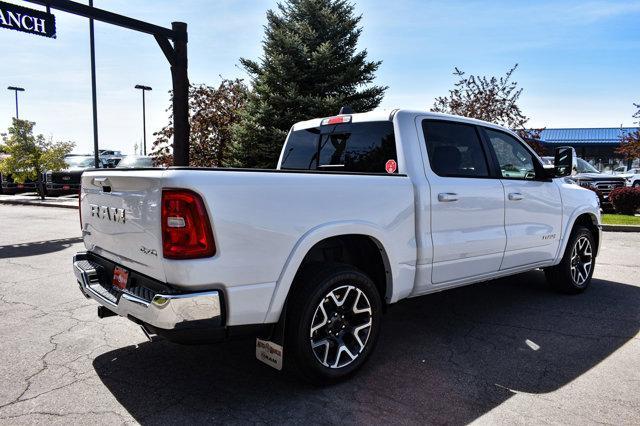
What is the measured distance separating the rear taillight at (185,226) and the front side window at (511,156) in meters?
3.12

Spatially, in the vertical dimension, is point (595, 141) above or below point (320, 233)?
above

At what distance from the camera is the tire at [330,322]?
3057mm

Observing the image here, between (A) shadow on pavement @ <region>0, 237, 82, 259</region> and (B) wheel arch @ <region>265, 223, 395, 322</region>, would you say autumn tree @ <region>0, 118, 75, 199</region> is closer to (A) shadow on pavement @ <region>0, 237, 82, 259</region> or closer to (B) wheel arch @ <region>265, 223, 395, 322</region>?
(A) shadow on pavement @ <region>0, 237, 82, 259</region>

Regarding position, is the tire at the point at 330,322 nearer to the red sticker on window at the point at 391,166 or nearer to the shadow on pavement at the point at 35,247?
the red sticker on window at the point at 391,166

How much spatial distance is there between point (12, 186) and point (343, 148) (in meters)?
25.7

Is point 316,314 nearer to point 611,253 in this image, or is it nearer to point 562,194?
point 562,194

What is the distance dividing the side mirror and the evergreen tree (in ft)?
31.3

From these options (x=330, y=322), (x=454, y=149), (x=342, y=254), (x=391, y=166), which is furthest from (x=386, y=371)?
(x=454, y=149)

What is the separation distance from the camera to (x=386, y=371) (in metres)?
3.54

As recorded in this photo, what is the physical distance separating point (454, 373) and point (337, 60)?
13.2m

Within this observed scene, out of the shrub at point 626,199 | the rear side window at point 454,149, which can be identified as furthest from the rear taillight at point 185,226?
the shrub at point 626,199

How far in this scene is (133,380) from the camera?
3.37 meters

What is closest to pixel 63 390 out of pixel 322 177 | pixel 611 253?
pixel 322 177

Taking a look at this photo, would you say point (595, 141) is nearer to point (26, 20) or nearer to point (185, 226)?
point (26, 20)
